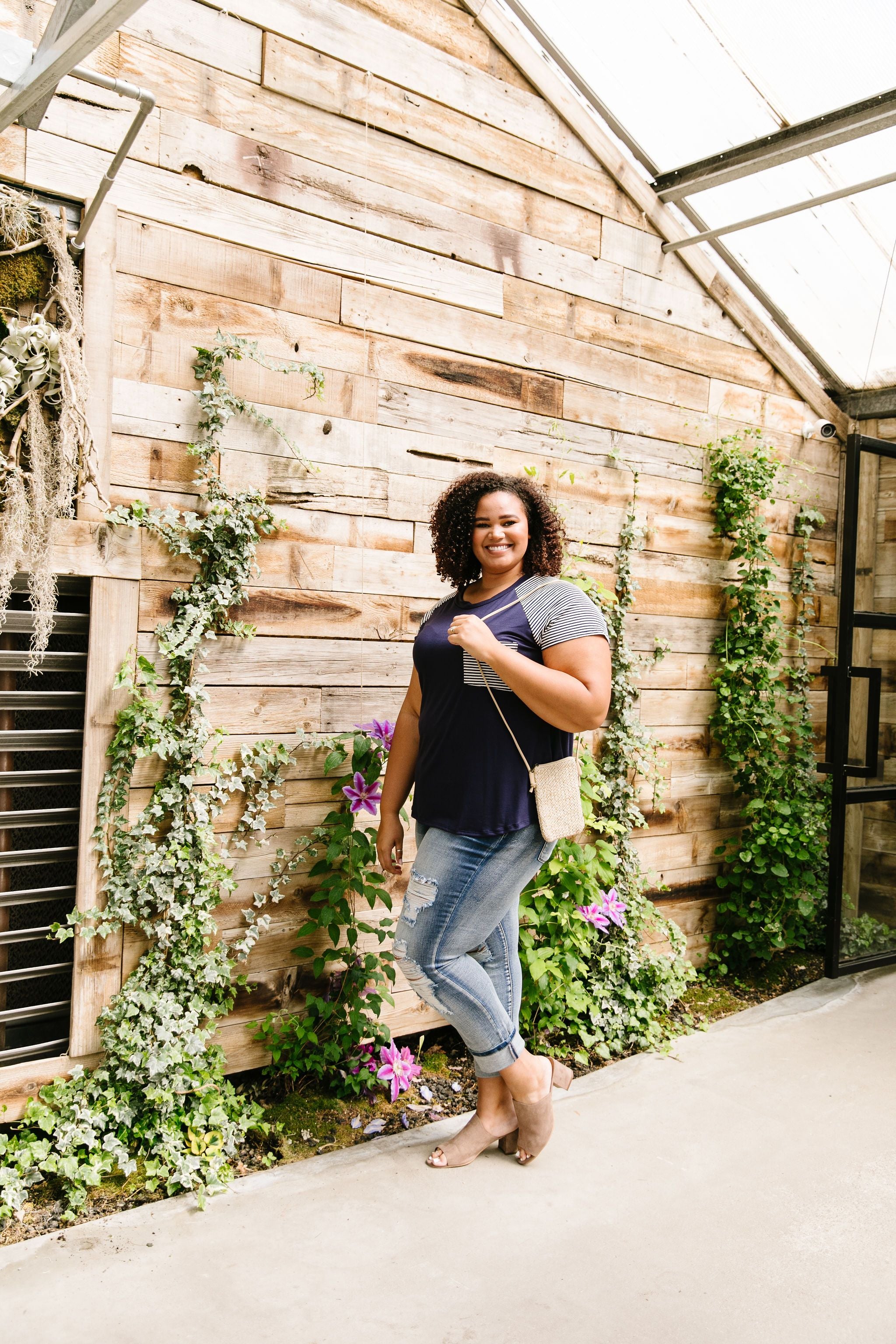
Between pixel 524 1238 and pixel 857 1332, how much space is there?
689 mm

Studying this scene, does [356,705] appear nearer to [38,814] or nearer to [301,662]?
[301,662]

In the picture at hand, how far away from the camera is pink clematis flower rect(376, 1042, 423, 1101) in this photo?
9.01ft

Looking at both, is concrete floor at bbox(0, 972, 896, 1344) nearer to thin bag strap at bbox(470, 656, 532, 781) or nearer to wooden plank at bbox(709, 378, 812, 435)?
thin bag strap at bbox(470, 656, 532, 781)

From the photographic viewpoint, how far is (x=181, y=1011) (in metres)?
2.47

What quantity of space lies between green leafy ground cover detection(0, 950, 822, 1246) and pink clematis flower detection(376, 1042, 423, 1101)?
70mm

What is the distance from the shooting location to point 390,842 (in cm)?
252

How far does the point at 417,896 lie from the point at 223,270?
1.72 metres

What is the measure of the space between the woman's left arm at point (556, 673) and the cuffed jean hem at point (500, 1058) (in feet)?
2.62

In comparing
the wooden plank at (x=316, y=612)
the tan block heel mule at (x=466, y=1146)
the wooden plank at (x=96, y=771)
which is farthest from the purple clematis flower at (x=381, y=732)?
the tan block heel mule at (x=466, y=1146)

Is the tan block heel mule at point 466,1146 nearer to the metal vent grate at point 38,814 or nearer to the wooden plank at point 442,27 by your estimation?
the metal vent grate at point 38,814

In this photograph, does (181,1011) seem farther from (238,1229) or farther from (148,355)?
(148,355)

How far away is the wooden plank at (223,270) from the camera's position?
2.47 m

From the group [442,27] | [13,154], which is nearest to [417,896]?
[13,154]

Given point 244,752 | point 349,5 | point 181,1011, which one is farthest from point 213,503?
point 349,5
